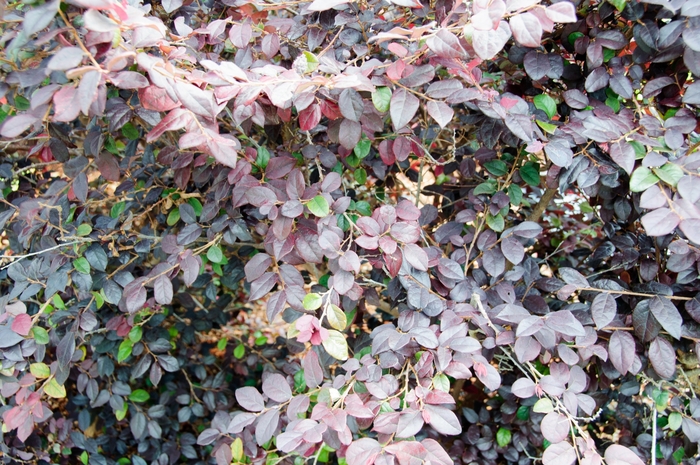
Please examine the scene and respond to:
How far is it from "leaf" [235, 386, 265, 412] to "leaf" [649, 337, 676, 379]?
91 cm

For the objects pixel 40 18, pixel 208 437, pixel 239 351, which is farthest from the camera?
pixel 239 351

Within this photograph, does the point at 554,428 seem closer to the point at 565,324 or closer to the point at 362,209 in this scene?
the point at 565,324

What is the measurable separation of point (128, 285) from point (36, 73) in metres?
0.54

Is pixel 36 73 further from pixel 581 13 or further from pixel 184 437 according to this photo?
pixel 184 437

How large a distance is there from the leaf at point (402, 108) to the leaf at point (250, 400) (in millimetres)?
702

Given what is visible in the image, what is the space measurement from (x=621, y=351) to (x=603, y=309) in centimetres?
11

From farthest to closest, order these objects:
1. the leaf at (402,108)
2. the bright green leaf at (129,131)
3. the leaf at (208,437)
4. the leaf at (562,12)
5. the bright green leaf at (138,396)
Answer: the bright green leaf at (138,396), the leaf at (208,437), the bright green leaf at (129,131), the leaf at (402,108), the leaf at (562,12)

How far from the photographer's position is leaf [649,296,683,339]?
106cm

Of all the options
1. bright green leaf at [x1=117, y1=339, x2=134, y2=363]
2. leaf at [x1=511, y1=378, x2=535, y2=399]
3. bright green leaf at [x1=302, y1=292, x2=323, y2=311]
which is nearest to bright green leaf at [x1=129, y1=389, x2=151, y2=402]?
bright green leaf at [x1=117, y1=339, x2=134, y2=363]

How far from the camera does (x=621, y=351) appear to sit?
1.12m

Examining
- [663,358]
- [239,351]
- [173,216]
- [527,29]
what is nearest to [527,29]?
[527,29]

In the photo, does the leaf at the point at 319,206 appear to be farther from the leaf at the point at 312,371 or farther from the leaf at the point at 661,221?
the leaf at the point at 661,221

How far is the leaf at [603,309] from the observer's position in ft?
3.61

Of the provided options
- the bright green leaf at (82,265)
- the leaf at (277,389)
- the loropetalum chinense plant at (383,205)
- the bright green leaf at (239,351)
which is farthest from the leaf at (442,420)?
the bright green leaf at (239,351)
